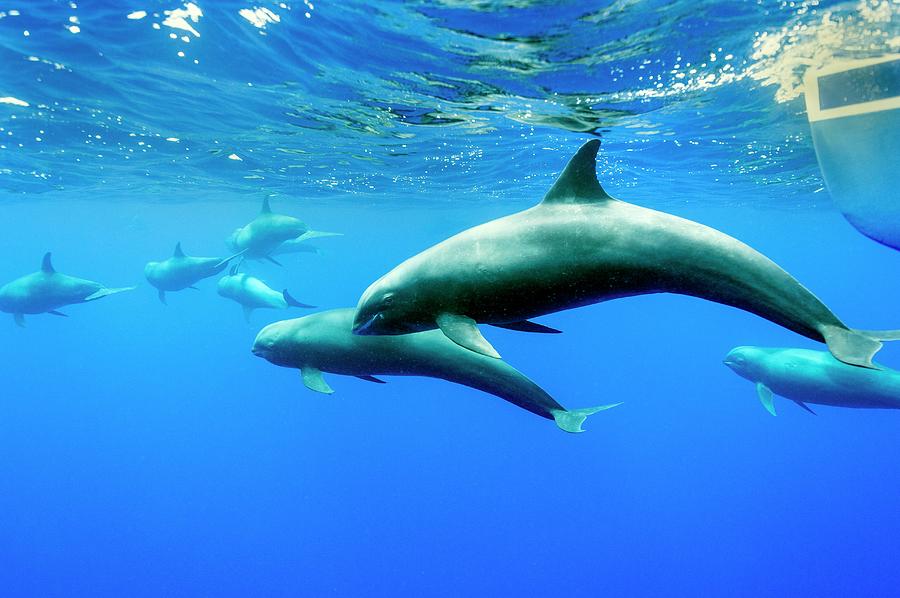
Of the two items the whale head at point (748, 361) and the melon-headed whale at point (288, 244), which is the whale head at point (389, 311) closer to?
the whale head at point (748, 361)

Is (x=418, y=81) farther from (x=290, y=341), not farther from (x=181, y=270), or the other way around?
(x=181, y=270)

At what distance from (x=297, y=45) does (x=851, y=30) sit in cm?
998

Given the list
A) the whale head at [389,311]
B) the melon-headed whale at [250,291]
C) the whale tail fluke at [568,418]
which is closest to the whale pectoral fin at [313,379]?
the whale head at [389,311]

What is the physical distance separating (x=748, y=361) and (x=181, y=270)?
676 inches

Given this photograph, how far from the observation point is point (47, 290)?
16.0 metres

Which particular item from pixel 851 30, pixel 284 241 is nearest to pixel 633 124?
pixel 851 30

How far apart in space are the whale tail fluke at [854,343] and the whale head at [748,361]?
34.2 ft

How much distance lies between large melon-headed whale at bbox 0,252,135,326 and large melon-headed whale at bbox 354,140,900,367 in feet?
46.1

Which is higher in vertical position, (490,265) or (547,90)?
(547,90)

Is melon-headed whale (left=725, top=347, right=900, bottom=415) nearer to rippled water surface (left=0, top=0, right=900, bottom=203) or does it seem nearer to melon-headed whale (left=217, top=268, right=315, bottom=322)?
rippled water surface (left=0, top=0, right=900, bottom=203)

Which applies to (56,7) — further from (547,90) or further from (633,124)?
(633,124)

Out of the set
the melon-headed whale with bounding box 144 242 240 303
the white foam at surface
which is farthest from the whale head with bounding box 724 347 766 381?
the white foam at surface

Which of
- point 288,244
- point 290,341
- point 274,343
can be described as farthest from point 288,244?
point 290,341

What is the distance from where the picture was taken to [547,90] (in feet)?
41.2
